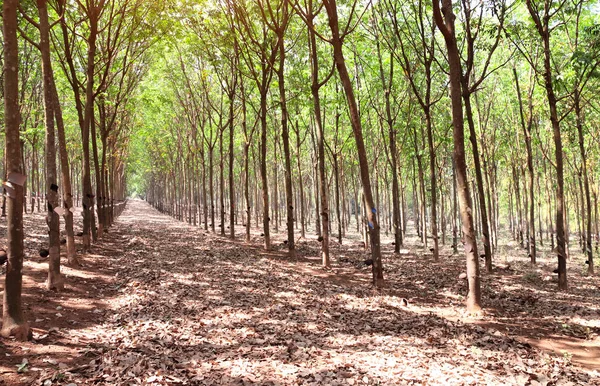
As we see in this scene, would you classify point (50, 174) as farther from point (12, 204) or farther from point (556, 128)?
point (556, 128)

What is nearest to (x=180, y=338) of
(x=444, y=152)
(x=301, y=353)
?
(x=301, y=353)

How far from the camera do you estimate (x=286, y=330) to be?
7.18 m

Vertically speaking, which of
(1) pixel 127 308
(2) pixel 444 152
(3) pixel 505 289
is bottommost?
(3) pixel 505 289

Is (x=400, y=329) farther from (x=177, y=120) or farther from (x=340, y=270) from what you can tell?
(x=177, y=120)

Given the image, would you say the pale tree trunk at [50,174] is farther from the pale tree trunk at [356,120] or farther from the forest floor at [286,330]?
the pale tree trunk at [356,120]

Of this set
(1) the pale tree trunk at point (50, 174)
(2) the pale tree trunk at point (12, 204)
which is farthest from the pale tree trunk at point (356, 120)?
(2) the pale tree trunk at point (12, 204)

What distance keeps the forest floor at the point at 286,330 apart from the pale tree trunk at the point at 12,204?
30cm

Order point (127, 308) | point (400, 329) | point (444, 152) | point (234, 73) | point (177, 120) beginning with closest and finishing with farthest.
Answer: point (400, 329), point (127, 308), point (234, 73), point (444, 152), point (177, 120)

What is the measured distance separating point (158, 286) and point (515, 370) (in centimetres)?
817

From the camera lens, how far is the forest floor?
17.6ft

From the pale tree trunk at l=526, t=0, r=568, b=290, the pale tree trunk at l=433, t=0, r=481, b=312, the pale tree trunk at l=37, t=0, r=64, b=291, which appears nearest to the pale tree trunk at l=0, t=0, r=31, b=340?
the pale tree trunk at l=37, t=0, r=64, b=291

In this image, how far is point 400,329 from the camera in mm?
7508

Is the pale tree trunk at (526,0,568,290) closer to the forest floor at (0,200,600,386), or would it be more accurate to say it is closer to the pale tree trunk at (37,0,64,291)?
the forest floor at (0,200,600,386)

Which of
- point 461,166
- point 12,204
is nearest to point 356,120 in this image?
point 461,166
